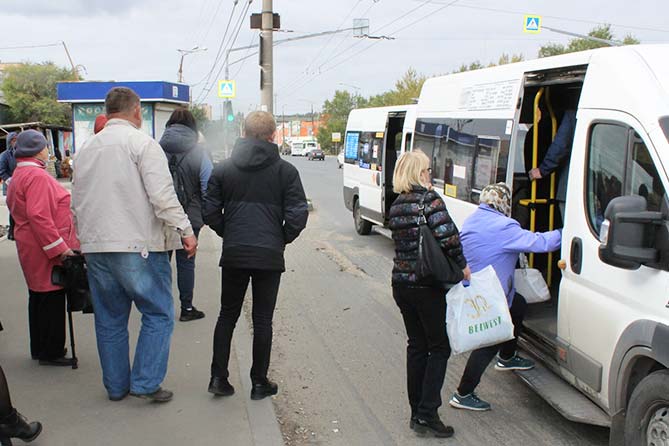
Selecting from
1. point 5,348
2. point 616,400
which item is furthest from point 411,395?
point 5,348

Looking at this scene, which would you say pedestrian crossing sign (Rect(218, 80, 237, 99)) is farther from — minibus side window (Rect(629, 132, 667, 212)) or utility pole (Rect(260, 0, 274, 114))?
minibus side window (Rect(629, 132, 667, 212))

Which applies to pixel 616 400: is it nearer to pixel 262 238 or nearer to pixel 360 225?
pixel 262 238

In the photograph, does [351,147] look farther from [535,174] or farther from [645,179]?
[645,179]

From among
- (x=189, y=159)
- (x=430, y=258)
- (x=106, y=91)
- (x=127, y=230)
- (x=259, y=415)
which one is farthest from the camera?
(x=106, y=91)

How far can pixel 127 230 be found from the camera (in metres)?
4.02

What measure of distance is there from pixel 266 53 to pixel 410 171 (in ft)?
42.4

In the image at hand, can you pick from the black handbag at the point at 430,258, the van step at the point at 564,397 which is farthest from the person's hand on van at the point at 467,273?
the van step at the point at 564,397

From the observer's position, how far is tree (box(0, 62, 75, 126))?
4400cm

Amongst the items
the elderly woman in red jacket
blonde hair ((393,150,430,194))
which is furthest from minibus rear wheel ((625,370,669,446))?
the elderly woman in red jacket

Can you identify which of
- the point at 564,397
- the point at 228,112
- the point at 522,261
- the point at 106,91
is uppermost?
the point at 106,91

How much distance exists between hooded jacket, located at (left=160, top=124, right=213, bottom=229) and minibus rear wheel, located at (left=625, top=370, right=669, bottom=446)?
4.14 meters

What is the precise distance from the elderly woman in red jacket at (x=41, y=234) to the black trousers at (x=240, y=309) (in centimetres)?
133

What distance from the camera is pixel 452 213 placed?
6.64 metres

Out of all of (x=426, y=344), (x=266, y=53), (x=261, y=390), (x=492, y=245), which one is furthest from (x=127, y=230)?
(x=266, y=53)
